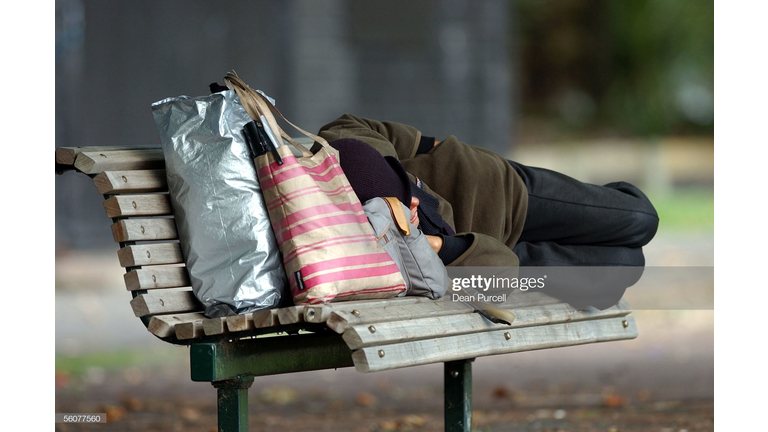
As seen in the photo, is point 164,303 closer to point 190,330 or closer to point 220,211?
point 190,330

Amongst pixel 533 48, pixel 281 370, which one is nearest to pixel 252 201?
pixel 281 370

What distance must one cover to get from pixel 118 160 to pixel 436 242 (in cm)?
91

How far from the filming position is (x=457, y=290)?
94.3 inches

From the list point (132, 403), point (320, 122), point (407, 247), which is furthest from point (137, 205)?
point (320, 122)

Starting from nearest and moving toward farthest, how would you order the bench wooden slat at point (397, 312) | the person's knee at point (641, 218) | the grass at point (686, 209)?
the bench wooden slat at point (397, 312), the person's knee at point (641, 218), the grass at point (686, 209)

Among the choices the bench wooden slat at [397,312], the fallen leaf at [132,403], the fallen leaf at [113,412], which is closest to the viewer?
the bench wooden slat at [397,312]

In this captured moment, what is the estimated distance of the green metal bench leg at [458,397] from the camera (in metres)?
2.71

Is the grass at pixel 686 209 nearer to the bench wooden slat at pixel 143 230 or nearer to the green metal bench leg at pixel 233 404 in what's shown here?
the bench wooden slat at pixel 143 230

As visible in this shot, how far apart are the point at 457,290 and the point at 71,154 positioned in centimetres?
112

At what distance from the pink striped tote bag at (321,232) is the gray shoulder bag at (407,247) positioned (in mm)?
56

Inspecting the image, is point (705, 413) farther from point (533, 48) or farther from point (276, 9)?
point (533, 48)

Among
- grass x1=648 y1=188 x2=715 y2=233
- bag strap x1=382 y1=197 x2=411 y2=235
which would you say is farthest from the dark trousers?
grass x1=648 y1=188 x2=715 y2=233

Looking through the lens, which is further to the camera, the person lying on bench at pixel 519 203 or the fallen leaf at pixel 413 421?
the fallen leaf at pixel 413 421

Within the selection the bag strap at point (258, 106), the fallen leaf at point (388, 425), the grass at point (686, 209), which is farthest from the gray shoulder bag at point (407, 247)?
the grass at point (686, 209)
